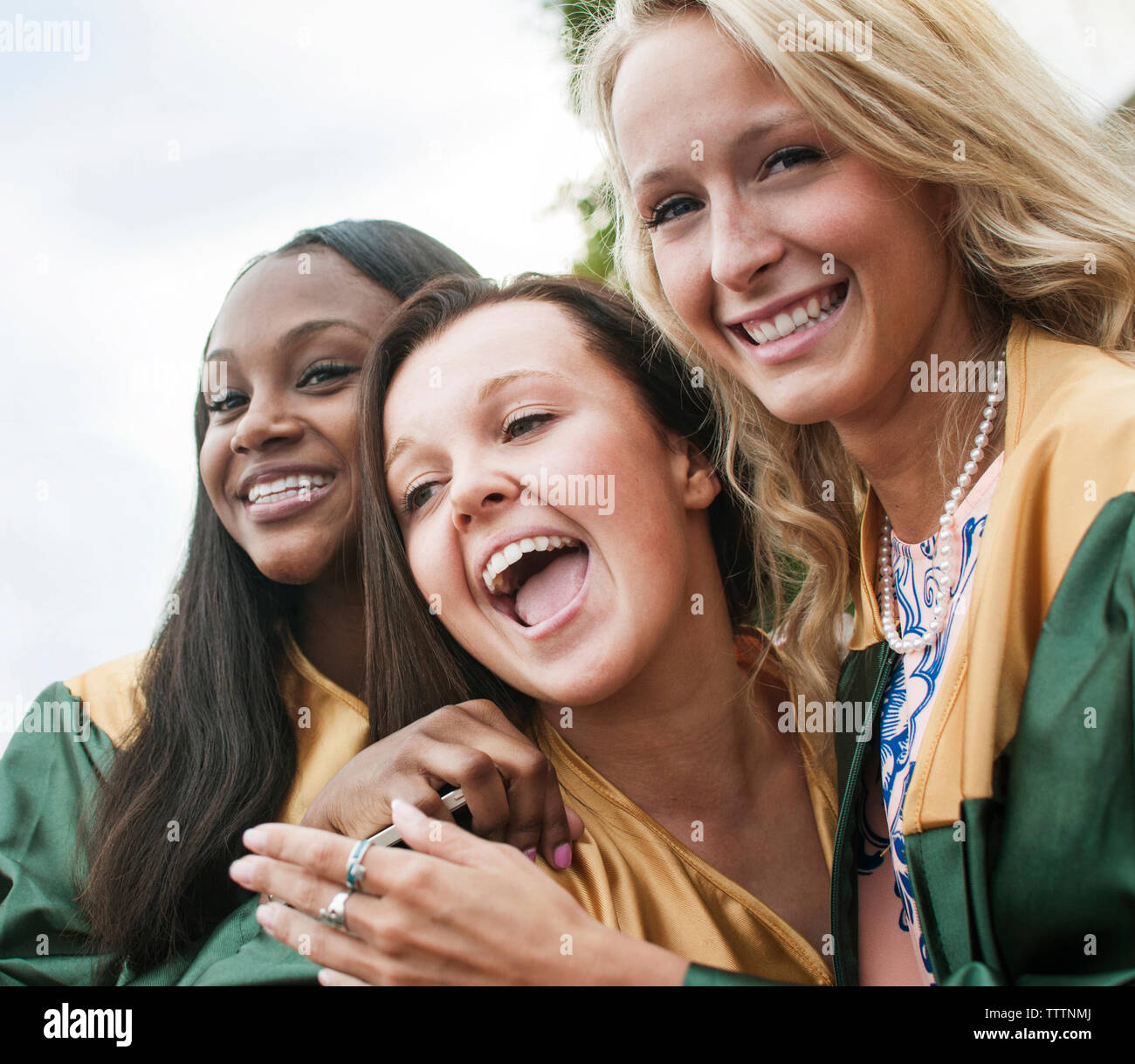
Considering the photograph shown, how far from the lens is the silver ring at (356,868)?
1.53m

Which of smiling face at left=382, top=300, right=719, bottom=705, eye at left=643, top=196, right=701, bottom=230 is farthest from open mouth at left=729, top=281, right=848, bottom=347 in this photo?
smiling face at left=382, top=300, right=719, bottom=705

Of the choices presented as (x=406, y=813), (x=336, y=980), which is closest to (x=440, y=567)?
(x=406, y=813)

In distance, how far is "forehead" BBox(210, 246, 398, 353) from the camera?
2213 millimetres

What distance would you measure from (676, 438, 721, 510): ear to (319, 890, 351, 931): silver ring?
0.94 meters

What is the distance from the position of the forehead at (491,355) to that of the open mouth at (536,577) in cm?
29

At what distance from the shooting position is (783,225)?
1671mm

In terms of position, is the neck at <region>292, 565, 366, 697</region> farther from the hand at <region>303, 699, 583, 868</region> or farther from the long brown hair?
the hand at <region>303, 699, 583, 868</region>

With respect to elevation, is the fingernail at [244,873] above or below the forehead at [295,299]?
below

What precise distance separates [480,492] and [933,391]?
2.55 feet

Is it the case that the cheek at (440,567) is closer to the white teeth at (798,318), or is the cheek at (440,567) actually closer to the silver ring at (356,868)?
the silver ring at (356,868)

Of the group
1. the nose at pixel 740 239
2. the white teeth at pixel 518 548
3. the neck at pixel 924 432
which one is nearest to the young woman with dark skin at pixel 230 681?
the white teeth at pixel 518 548

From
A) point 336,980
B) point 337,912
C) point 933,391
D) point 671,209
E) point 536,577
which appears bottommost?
point 336,980

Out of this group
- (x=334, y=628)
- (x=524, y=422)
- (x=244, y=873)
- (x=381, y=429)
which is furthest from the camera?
(x=334, y=628)

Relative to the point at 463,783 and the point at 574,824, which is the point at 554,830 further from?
the point at 463,783
